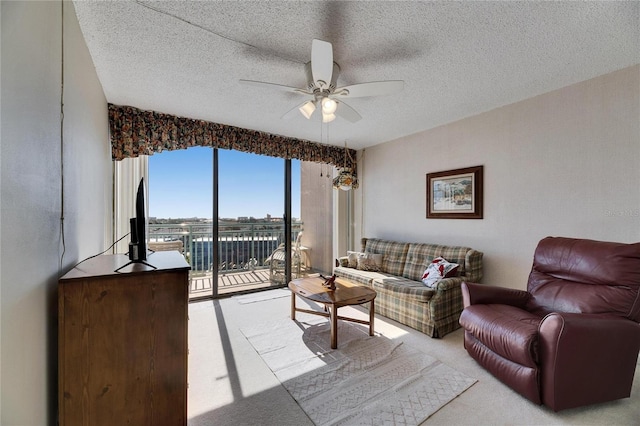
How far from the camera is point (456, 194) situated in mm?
3561

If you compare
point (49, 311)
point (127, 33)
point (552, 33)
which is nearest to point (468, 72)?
point (552, 33)

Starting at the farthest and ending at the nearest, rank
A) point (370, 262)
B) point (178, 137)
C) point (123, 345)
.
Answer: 1. point (370, 262)
2. point (178, 137)
3. point (123, 345)

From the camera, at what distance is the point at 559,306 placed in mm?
2135

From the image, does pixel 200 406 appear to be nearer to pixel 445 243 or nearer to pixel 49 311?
pixel 49 311

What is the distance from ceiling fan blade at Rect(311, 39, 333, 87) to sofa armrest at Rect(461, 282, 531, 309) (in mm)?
2109

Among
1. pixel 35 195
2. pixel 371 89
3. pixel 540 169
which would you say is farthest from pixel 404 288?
pixel 35 195

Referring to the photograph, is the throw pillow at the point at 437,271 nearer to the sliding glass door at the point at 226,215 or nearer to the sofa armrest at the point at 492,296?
the sofa armrest at the point at 492,296

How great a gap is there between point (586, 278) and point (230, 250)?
4.17 meters

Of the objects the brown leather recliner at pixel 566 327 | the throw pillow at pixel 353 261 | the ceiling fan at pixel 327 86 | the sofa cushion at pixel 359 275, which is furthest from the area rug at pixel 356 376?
the ceiling fan at pixel 327 86

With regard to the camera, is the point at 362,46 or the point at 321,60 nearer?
the point at 321,60

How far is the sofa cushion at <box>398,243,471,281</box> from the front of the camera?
3.26m

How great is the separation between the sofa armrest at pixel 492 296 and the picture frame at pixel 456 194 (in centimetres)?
118

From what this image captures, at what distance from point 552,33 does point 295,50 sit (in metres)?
1.78

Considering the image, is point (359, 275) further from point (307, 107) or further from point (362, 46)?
point (362, 46)
